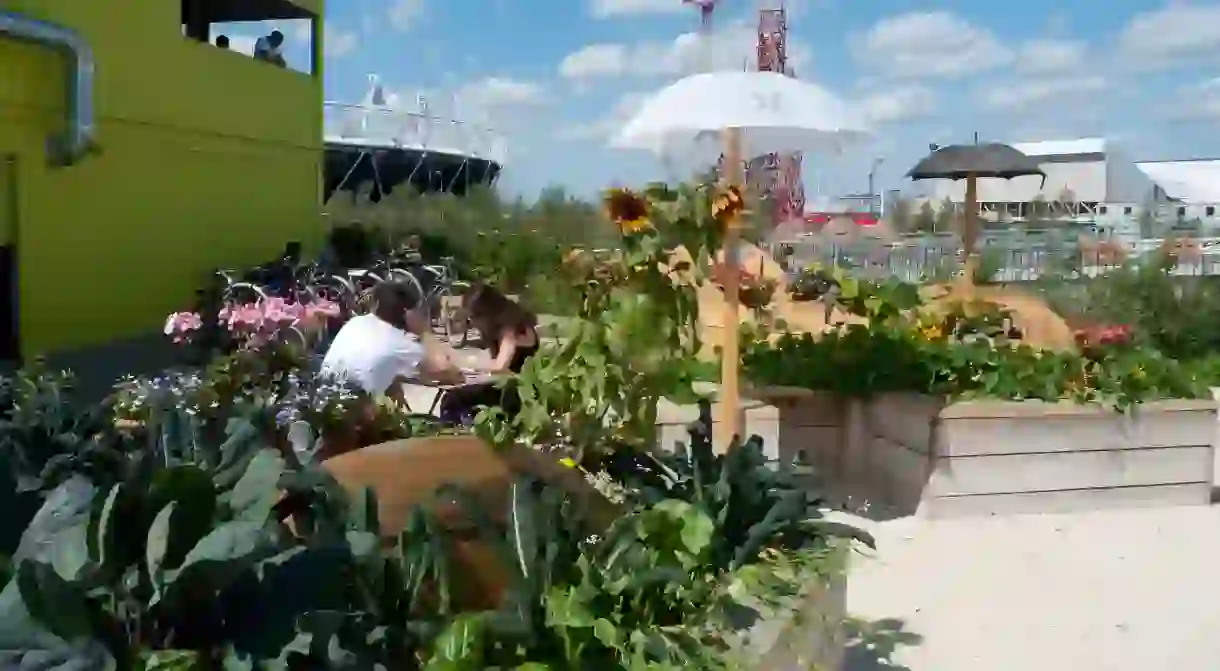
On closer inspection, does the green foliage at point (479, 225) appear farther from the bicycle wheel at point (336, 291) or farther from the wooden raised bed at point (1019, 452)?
the wooden raised bed at point (1019, 452)

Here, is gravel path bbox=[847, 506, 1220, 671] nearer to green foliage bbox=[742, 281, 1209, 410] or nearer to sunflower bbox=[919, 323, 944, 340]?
green foliage bbox=[742, 281, 1209, 410]

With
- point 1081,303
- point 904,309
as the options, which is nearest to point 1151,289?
point 1081,303

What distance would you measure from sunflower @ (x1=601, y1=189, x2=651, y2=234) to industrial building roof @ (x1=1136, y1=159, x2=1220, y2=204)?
43.8 m

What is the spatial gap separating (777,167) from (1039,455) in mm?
3003

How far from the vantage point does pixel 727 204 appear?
4516 mm

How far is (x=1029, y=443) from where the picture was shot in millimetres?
5469

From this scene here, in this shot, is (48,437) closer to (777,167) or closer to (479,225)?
(777,167)

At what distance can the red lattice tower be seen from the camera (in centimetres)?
565

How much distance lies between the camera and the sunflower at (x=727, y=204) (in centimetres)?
450

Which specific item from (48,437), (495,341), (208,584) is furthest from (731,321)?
(208,584)

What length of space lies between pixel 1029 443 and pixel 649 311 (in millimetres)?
2262

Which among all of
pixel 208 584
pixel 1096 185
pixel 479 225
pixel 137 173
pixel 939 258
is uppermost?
pixel 1096 185

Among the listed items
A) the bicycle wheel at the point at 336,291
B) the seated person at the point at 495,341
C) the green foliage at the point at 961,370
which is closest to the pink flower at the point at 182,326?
the seated person at the point at 495,341

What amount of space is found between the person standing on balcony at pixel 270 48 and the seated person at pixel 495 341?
310 inches
